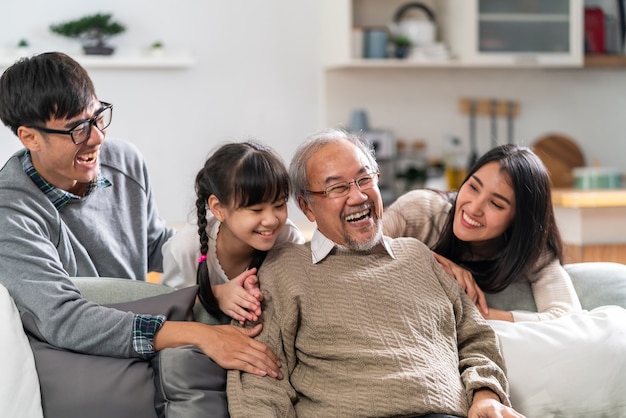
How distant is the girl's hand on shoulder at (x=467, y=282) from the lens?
2289 mm

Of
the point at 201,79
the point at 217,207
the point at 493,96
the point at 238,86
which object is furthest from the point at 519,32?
the point at 217,207

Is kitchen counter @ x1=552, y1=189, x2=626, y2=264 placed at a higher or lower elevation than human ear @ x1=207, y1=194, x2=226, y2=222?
lower

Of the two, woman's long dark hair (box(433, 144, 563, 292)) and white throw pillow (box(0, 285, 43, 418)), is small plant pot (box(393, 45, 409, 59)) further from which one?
white throw pillow (box(0, 285, 43, 418))

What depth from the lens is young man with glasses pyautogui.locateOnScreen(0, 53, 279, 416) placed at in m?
Answer: 2.00

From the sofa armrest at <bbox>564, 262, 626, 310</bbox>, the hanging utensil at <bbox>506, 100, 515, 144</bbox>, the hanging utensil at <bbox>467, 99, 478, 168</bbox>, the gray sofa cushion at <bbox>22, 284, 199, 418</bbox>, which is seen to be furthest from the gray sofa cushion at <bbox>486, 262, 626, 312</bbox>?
the hanging utensil at <bbox>506, 100, 515, 144</bbox>

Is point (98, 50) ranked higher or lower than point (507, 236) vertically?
higher

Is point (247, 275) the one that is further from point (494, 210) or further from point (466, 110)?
point (466, 110)

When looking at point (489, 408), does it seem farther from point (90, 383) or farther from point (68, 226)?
point (68, 226)

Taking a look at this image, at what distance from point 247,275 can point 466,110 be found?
129 inches

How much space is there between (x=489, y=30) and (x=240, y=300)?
3.24 metres

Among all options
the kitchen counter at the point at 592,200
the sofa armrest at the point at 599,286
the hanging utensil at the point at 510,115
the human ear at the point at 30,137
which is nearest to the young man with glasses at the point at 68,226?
the human ear at the point at 30,137

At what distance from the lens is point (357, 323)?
2.08 meters

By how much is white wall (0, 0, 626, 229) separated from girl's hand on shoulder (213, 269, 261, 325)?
2414 mm

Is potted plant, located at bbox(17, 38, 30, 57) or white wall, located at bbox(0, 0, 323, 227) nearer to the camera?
potted plant, located at bbox(17, 38, 30, 57)
